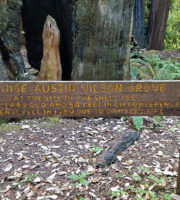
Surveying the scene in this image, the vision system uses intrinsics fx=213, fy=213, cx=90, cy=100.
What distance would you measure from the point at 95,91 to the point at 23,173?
1.77m

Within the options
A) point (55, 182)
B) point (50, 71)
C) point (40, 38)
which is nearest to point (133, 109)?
point (55, 182)

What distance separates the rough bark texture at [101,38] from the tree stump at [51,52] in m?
0.65

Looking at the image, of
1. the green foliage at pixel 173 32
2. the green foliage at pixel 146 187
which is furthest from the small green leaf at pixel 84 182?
the green foliage at pixel 173 32

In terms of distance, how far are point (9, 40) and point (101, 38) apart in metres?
1.60

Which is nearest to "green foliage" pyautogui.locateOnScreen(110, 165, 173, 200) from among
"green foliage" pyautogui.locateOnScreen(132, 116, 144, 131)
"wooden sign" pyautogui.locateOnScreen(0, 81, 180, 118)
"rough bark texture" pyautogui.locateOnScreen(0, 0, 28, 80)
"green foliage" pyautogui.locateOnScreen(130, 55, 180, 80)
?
"green foliage" pyautogui.locateOnScreen(132, 116, 144, 131)

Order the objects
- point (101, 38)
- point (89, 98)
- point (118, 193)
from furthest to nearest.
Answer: point (101, 38), point (118, 193), point (89, 98)

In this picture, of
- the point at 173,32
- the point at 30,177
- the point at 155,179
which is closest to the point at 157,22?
the point at 173,32

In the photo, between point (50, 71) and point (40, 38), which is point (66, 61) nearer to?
point (50, 71)

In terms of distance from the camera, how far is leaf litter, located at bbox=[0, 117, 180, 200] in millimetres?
2664

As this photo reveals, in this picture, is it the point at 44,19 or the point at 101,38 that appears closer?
the point at 101,38

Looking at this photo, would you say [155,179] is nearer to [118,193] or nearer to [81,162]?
[118,193]

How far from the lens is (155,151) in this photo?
335cm

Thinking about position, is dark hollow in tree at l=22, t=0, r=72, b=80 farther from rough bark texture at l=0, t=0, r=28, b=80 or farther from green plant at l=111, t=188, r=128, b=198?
green plant at l=111, t=188, r=128, b=198

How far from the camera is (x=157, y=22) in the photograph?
30.2 feet
